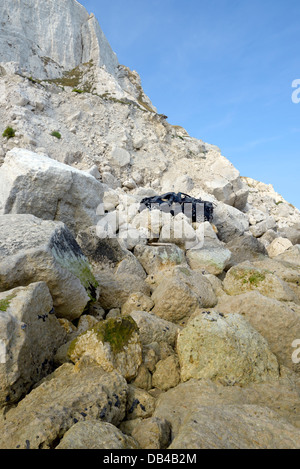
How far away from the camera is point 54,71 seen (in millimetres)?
35219

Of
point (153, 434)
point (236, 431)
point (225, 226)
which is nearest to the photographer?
point (236, 431)

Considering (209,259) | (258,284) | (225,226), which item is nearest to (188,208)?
(225,226)

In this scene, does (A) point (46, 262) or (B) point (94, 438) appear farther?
(A) point (46, 262)

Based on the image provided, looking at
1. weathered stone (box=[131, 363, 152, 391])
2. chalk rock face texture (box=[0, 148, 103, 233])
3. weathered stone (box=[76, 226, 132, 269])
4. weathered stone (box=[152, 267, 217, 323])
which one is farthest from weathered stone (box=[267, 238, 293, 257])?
weathered stone (box=[131, 363, 152, 391])

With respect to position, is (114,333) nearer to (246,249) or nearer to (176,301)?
(176,301)

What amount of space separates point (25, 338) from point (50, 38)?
44144mm

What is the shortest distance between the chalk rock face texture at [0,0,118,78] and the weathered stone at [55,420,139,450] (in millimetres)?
37000

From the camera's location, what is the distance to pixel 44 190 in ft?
30.0

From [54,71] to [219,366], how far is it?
39.3m

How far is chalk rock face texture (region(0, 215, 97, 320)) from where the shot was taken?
15.8 feet

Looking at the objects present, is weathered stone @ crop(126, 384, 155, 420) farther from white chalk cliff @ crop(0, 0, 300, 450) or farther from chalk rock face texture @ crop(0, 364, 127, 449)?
chalk rock face texture @ crop(0, 364, 127, 449)

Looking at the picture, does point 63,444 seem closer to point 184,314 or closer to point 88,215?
point 184,314

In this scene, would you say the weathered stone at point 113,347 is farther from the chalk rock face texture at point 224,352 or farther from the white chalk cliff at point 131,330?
the chalk rock face texture at point 224,352
